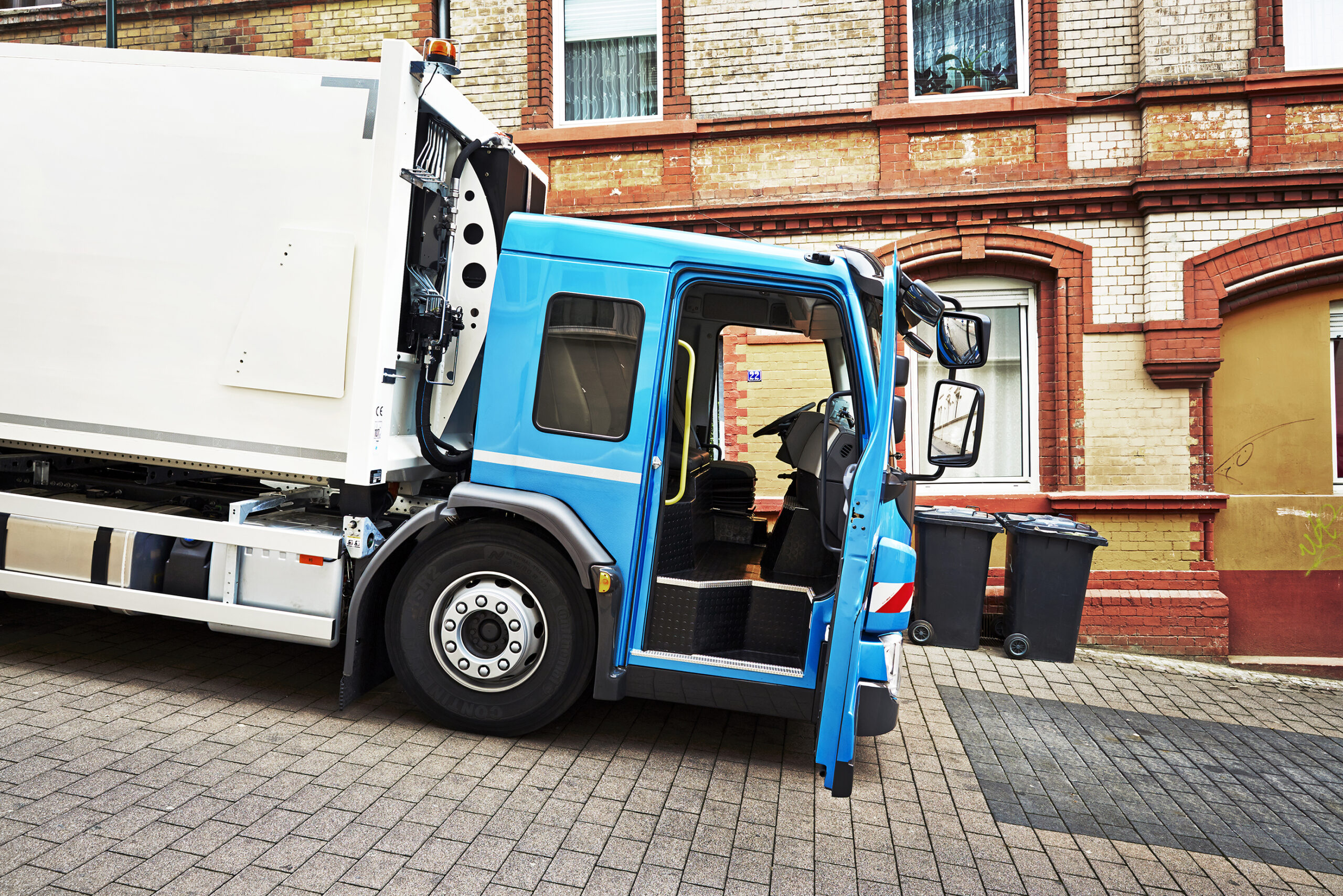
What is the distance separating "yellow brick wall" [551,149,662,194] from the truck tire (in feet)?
16.0

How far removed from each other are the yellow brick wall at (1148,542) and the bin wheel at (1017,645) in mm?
1349

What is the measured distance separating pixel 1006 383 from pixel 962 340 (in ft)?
12.4

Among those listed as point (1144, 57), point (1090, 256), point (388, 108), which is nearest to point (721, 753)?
point (388, 108)

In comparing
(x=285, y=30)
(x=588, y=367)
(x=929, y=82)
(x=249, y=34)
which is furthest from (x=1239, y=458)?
(x=249, y=34)

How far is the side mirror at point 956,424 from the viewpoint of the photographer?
144 inches

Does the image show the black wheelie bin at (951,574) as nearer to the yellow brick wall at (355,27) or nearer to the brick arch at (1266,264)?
the brick arch at (1266,264)

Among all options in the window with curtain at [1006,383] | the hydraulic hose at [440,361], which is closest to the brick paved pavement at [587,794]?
the hydraulic hose at [440,361]

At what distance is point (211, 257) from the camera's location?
412cm

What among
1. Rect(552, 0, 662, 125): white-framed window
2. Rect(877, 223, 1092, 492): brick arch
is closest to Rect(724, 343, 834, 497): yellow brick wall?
Rect(877, 223, 1092, 492): brick arch

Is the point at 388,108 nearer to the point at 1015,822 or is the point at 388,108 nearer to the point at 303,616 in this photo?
the point at 303,616

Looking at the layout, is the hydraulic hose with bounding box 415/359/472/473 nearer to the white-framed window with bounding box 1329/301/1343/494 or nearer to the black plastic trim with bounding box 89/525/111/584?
the black plastic trim with bounding box 89/525/111/584

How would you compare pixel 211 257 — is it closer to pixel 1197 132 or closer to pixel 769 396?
pixel 769 396

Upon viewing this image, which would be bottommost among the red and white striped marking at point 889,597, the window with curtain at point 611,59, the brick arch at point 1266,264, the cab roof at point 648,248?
the red and white striped marking at point 889,597

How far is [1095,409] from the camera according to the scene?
7.20 meters
